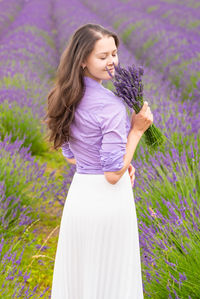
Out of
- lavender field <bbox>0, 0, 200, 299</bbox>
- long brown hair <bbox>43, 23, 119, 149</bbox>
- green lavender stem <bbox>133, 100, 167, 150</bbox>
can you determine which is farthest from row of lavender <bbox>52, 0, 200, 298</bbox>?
long brown hair <bbox>43, 23, 119, 149</bbox>

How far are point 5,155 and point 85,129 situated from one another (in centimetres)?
169

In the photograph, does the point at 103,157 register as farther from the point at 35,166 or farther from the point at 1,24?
the point at 1,24

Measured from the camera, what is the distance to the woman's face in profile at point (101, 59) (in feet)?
4.89

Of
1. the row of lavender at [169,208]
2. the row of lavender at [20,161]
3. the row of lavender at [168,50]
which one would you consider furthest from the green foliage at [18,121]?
the row of lavender at [168,50]

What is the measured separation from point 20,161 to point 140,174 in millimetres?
1202

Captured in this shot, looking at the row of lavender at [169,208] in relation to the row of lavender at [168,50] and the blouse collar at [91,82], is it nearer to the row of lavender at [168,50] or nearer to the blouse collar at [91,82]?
the blouse collar at [91,82]

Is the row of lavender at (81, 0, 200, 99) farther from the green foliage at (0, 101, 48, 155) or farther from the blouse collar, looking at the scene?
the blouse collar

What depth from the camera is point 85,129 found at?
1.51 m

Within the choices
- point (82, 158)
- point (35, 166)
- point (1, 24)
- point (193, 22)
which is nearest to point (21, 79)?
point (35, 166)

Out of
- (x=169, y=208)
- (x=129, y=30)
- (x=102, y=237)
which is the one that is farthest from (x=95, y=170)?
(x=129, y=30)

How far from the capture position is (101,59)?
4.92ft

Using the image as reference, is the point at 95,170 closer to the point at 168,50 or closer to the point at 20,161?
the point at 20,161

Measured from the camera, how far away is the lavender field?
191cm

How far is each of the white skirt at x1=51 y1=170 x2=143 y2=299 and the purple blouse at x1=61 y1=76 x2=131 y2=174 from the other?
93 millimetres
